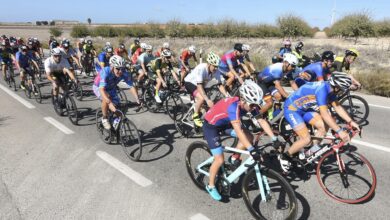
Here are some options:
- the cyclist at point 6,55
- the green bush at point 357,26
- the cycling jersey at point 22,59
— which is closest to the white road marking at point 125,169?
the cycling jersey at point 22,59

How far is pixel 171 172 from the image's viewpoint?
590 centimetres

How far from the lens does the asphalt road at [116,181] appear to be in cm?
457

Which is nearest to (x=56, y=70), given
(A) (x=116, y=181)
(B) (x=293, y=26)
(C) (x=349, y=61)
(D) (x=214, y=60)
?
(D) (x=214, y=60)

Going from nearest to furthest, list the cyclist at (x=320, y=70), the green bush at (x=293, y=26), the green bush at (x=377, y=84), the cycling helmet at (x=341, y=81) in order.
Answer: the cycling helmet at (x=341, y=81) < the cyclist at (x=320, y=70) < the green bush at (x=377, y=84) < the green bush at (x=293, y=26)

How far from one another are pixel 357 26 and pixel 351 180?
31.5 m

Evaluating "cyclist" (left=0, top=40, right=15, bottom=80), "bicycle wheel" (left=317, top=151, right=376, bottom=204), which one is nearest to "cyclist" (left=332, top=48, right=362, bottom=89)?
"bicycle wheel" (left=317, top=151, right=376, bottom=204)

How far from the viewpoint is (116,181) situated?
18.2ft

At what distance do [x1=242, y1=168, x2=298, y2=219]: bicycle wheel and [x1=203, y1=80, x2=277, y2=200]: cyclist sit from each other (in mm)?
442

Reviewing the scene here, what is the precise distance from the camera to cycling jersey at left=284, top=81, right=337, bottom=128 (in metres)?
5.11

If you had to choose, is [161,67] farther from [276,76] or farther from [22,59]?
[22,59]

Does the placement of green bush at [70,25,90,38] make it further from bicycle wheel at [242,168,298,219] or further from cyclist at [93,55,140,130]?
bicycle wheel at [242,168,298,219]

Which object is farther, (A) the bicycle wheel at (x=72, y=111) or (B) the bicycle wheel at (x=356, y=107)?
(A) the bicycle wheel at (x=72, y=111)

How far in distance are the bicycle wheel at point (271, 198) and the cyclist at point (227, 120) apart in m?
0.44

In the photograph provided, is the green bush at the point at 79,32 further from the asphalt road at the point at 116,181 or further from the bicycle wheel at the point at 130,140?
the bicycle wheel at the point at 130,140
